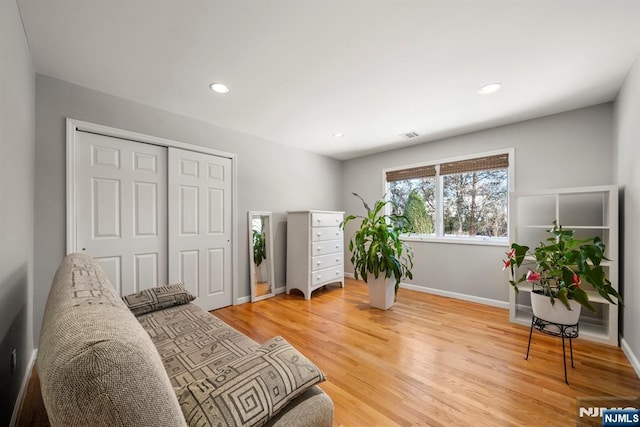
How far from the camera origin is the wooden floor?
1547 millimetres

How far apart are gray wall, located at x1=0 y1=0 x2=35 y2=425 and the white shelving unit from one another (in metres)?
3.92

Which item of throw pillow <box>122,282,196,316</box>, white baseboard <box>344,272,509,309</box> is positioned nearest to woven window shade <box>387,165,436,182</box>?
white baseboard <box>344,272,509,309</box>

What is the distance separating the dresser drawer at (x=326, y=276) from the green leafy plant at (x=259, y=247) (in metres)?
0.80

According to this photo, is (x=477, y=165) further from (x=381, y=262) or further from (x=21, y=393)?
(x=21, y=393)

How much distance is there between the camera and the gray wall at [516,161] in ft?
8.94

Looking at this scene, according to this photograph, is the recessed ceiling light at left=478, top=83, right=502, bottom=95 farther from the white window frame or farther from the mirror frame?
the mirror frame

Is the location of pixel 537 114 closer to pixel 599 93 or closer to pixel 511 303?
pixel 599 93

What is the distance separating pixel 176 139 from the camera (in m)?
2.94

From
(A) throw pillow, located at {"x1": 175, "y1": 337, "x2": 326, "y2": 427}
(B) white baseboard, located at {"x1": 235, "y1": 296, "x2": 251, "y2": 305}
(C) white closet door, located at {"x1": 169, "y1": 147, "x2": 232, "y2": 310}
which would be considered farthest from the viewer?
(B) white baseboard, located at {"x1": 235, "y1": 296, "x2": 251, "y2": 305}

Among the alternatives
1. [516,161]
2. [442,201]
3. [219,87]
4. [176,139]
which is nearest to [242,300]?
[176,139]

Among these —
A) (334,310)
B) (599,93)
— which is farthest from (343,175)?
(599,93)

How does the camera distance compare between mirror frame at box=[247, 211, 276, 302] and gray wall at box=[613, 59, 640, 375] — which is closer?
gray wall at box=[613, 59, 640, 375]

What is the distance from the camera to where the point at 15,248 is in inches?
60.6

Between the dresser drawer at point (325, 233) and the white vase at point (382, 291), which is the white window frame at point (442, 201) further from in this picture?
the white vase at point (382, 291)
